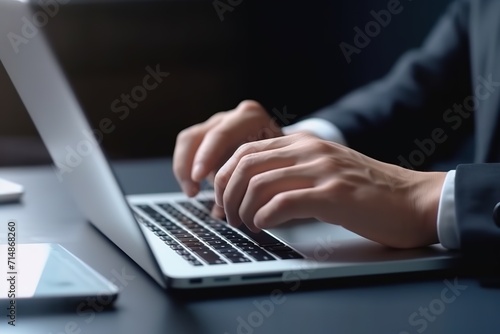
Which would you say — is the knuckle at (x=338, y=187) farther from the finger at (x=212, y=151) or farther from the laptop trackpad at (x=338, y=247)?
the finger at (x=212, y=151)

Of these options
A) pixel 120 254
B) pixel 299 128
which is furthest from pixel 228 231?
pixel 299 128

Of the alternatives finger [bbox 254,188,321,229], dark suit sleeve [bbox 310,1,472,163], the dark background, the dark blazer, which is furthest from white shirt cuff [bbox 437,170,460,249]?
the dark background

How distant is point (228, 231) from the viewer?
37.2 inches

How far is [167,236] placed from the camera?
3.00 feet

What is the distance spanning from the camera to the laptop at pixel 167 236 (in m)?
0.76

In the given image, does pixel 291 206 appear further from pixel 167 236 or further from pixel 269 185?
pixel 167 236

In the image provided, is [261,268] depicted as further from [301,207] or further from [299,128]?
[299,128]

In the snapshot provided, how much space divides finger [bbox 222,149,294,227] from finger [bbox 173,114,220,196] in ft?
0.93

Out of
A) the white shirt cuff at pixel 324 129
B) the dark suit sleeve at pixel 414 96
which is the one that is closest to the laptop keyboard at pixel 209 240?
the white shirt cuff at pixel 324 129

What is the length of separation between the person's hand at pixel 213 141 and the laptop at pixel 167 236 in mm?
220

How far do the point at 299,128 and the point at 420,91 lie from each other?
305 millimetres

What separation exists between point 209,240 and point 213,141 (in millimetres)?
337

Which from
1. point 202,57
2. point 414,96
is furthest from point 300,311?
point 202,57

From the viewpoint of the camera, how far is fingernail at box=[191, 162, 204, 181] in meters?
1.17
